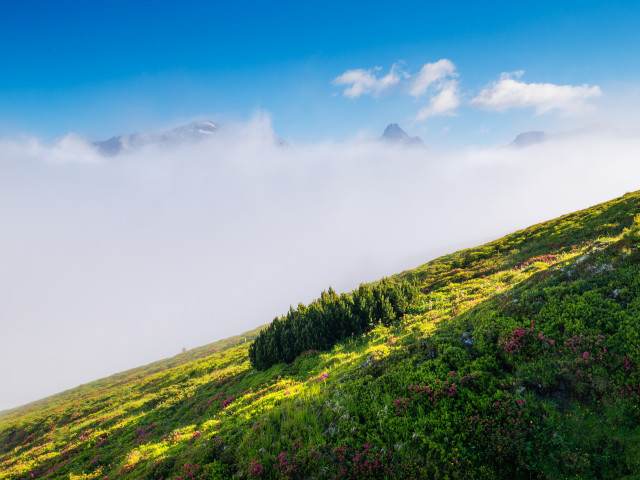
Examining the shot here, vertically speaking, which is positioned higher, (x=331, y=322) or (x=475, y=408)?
(x=331, y=322)

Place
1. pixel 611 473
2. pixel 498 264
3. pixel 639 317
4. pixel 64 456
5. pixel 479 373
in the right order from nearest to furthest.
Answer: pixel 611 473 < pixel 639 317 < pixel 479 373 < pixel 64 456 < pixel 498 264

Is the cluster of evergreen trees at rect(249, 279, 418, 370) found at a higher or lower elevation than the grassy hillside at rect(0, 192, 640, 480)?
higher

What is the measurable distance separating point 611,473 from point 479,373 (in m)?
3.36

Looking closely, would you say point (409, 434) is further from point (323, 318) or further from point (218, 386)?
point (218, 386)

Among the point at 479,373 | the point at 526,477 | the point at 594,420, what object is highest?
the point at 479,373

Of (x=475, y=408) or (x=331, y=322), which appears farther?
→ (x=331, y=322)

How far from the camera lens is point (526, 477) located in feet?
21.5

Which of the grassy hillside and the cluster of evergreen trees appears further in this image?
the cluster of evergreen trees

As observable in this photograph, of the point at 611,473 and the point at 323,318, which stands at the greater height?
the point at 323,318

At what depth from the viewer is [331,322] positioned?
2131cm

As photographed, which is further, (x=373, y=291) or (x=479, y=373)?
(x=373, y=291)

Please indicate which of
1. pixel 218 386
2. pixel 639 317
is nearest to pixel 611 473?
pixel 639 317

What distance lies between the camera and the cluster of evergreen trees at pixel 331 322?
20797 millimetres

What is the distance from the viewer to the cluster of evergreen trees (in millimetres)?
20797
